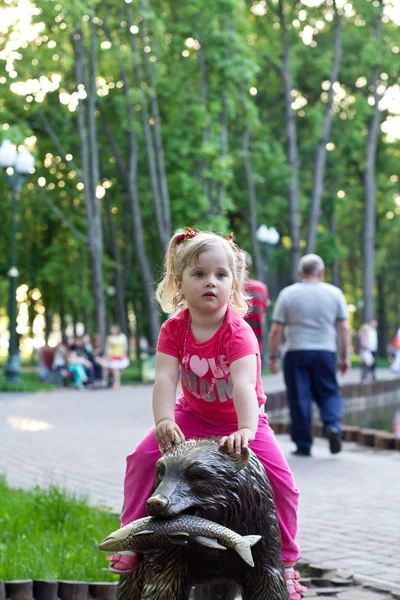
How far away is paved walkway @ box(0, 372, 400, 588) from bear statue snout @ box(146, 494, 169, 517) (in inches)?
86.2

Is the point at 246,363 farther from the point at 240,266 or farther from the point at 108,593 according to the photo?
the point at 108,593

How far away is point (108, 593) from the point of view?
4480 mm

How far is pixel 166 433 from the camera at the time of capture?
11.6 feet

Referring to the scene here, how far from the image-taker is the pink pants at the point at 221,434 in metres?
3.66

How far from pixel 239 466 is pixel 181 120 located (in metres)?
30.6

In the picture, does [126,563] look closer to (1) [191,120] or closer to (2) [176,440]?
(2) [176,440]

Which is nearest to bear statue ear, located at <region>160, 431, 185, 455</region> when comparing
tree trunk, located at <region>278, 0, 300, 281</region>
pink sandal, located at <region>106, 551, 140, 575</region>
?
pink sandal, located at <region>106, 551, 140, 575</region>

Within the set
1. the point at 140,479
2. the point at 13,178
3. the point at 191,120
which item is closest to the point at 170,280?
the point at 140,479

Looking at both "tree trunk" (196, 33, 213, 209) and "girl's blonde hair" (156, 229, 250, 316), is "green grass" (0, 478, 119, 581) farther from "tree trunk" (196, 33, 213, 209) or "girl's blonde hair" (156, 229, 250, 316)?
"tree trunk" (196, 33, 213, 209)

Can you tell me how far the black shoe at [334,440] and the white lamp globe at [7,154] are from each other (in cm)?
1472

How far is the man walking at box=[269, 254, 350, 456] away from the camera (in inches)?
399

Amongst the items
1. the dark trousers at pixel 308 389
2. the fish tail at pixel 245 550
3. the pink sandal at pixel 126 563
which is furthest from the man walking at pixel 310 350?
the fish tail at pixel 245 550

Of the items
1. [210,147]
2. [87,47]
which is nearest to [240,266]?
[210,147]

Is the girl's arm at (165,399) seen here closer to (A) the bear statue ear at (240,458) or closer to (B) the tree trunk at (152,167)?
(A) the bear statue ear at (240,458)
